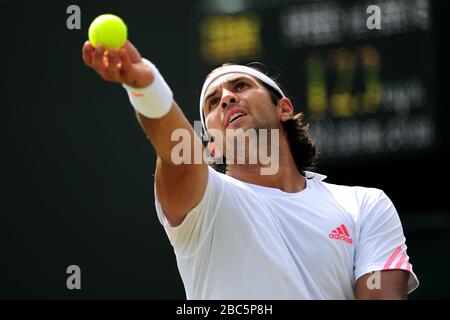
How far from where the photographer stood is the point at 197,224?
369 cm

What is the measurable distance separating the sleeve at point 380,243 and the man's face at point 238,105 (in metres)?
0.54

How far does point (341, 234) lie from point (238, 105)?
2.17 feet

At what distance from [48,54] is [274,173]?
3444mm

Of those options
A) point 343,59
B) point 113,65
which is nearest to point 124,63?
point 113,65

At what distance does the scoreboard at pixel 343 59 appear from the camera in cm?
706

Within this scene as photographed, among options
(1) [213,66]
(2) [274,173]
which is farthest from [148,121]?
(1) [213,66]

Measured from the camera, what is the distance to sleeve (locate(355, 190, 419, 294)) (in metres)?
3.90

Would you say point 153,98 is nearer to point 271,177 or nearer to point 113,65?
point 113,65

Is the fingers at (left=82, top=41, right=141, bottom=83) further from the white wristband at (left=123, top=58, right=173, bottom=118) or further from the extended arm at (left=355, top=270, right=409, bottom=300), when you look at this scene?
the extended arm at (left=355, top=270, right=409, bottom=300)

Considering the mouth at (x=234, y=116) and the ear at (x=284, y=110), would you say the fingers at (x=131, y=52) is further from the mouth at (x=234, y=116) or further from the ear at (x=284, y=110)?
the ear at (x=284, y=110)

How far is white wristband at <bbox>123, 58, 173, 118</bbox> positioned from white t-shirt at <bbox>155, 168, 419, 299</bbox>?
1.11 feet

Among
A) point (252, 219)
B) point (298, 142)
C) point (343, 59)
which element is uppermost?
point (343, 59)

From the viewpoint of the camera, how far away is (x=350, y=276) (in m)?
3.88

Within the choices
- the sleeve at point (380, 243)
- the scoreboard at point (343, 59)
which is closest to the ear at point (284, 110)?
the sleeve at point (380, 243)
